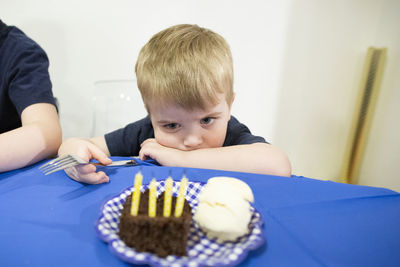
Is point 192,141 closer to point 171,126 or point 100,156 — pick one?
point 171,126

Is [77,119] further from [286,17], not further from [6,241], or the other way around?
[286,17]

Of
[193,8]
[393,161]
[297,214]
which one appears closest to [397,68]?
[393,161]

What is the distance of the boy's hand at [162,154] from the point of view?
774mm

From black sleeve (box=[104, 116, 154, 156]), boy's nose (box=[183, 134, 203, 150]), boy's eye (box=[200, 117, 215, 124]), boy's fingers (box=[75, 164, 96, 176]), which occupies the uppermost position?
boy's eye (box=[200, 117, 215, 124])

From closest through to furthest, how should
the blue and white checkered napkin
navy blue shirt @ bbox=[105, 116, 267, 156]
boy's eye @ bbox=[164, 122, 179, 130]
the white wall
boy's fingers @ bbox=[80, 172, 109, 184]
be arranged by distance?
the blue and white checkered napkin → boy's fingers @ bbox=[80, 172, 109, 184] → boy's eye @ bbox=[164, 122, 179, 130] → navy blue shirt @ bbox=[105, 116, 267, 156] → the white wall

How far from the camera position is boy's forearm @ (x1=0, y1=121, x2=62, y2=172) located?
68 centimetres

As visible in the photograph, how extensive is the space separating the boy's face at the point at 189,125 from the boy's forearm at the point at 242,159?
0.17ft

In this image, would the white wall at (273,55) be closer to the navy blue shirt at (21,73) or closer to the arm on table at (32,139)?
the navy blue shirt at (21,73)

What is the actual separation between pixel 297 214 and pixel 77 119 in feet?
6.08

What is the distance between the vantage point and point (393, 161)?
1.96m

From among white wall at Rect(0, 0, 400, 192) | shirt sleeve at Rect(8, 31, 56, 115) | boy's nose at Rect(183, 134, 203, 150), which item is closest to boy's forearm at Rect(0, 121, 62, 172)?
shirt sleeve at Rect(8, 31, 56, 115)

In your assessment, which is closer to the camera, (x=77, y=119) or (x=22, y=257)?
(x=22, y=257)

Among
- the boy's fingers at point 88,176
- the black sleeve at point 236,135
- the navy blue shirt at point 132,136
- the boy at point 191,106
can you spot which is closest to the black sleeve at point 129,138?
the navy blue shirt at point 132,136

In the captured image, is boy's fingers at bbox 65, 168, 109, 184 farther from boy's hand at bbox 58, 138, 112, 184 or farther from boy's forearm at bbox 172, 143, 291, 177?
boy's forearm at bbox 172, 143, 291, 177
